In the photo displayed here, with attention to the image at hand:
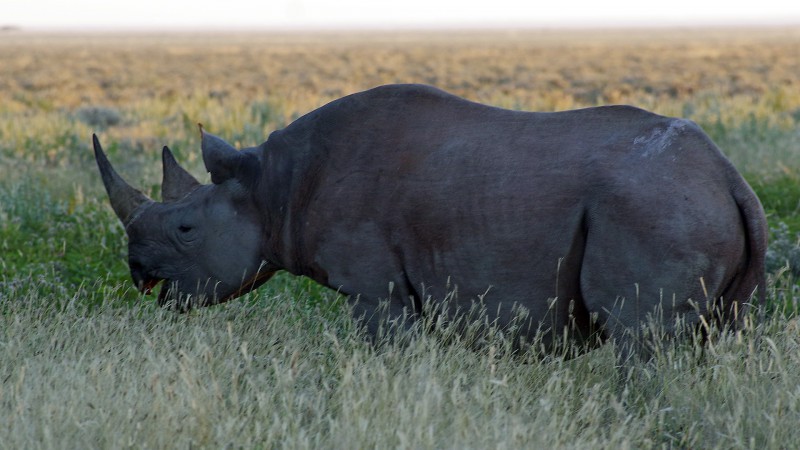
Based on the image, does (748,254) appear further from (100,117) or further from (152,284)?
(100,117)

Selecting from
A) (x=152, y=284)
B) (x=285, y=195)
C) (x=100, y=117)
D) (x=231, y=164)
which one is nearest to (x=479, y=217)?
(x=285, y=195)

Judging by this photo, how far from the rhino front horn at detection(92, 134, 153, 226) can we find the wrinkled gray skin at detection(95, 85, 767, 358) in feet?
0.43

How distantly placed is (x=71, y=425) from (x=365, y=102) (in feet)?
6.85

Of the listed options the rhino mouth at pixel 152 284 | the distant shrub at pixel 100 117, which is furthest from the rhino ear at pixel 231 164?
the distant shrub at pixel 100 117

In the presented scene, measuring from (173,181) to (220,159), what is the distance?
0.49m

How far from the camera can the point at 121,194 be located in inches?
219

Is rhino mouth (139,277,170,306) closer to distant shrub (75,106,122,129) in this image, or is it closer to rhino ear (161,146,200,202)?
rhino ear (161,146,200,202)

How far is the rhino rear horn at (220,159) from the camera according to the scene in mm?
5273

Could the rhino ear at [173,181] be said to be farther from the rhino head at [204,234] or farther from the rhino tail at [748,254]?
the rhino tail at [748,254]

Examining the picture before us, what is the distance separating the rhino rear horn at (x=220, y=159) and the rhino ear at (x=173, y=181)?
0.35 m

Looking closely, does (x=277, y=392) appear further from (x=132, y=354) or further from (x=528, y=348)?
(x=528, y=348)

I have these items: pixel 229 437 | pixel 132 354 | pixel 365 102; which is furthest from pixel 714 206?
pixel 132 354

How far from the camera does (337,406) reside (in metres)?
4.42

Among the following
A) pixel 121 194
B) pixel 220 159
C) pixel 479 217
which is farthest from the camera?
pixel 121 194
